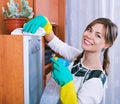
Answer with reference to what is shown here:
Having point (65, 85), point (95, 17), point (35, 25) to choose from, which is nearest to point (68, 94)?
point (65, 85)

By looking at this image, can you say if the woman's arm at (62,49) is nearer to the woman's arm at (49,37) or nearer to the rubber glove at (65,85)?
the woman's arm at (49,37)

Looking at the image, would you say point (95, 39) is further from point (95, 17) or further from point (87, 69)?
point (95, 17)

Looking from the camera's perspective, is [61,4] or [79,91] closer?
[79,91]

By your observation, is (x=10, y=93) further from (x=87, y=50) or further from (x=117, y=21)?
(x=117, y=21)

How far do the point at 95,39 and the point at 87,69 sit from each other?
0.17 m

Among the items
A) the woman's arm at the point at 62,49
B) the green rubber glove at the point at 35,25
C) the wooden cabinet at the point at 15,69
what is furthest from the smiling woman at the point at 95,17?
the wooden cabinet at the point at 15,69

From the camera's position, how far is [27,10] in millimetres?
1275

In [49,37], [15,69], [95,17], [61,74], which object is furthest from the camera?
[95,17]

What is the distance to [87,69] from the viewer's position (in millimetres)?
1246

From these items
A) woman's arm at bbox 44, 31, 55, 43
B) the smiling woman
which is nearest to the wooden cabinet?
woman's arm at bbox 44, 31, 55, 43

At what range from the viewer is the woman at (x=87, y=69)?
112 cm

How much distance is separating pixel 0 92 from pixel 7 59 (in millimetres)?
169

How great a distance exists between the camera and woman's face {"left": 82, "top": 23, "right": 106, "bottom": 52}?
1.21 meters

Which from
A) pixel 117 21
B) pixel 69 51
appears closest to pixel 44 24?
pixel 69 51
